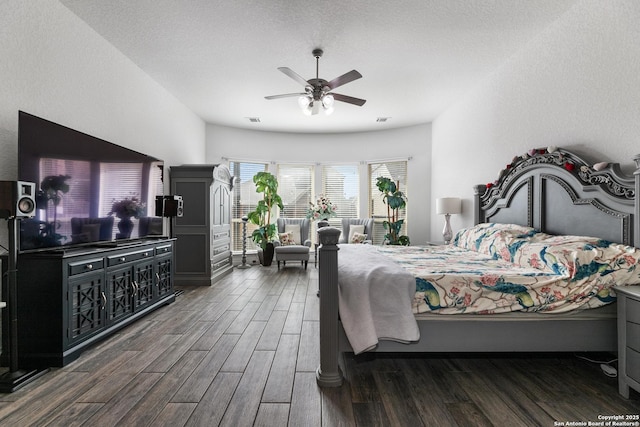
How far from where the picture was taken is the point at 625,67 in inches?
92.7

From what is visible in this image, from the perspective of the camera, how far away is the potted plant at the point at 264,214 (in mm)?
6453

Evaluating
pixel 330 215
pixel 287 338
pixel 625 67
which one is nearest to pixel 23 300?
pixel 287 338

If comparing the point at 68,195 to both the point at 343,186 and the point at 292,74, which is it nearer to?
the point at 292,74

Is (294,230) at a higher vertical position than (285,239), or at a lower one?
higher

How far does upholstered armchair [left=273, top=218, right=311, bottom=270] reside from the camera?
617cm

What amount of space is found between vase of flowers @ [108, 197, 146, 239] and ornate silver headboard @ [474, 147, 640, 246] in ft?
13.6

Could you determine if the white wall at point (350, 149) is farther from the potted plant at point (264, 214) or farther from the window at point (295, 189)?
the potted plant at point (264, 214)

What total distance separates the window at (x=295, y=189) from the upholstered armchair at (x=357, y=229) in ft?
3.43

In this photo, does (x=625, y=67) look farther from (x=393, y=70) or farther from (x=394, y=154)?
(x=394, y=154)

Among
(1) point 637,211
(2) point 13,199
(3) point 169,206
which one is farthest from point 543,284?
(3) point 169,206

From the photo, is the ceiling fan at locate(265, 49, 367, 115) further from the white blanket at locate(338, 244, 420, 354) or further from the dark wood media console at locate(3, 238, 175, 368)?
the dark wood media console at locate(3, 238, 175, 368)

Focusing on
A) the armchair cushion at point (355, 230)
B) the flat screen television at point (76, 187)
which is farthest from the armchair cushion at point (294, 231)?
the flat screen television at point (76, 187)

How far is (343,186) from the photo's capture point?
7.21 meters

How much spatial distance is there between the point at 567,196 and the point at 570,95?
Result: 0.91 m
